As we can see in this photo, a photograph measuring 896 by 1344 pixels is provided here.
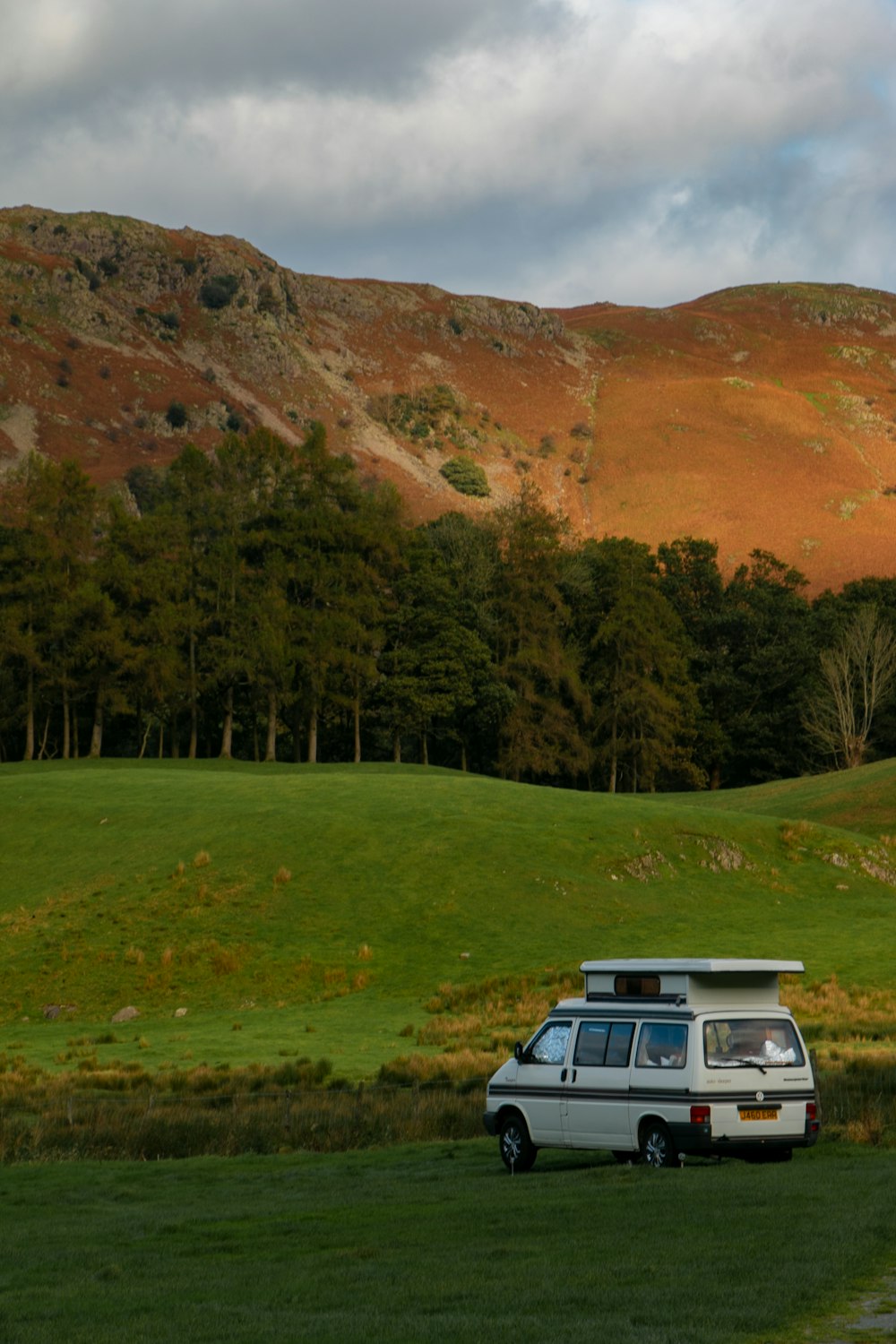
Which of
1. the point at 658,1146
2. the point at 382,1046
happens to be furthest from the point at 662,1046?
the point at 382,1046

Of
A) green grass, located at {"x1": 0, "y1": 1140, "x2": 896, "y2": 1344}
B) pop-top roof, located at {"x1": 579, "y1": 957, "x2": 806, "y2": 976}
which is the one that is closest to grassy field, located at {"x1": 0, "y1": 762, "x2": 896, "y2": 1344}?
green grass, located at {"x1": 0, "y1": 1140, "x2": 896, "y2": 1344}

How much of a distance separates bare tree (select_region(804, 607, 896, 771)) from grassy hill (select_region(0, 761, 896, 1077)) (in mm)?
37516

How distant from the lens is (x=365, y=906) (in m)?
44.7

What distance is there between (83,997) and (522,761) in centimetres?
5552

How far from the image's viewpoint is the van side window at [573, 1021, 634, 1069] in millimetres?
18500

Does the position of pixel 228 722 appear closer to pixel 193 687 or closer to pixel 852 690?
pixel 193 687

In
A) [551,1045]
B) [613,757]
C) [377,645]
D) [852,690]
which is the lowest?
[551,1045]

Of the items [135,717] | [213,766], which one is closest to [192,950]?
[213,766]

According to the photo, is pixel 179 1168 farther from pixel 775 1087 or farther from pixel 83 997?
pixel 83 997

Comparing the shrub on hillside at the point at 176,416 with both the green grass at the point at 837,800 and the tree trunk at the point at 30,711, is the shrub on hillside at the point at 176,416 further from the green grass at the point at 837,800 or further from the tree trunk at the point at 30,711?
the green grass at the point at 837,800

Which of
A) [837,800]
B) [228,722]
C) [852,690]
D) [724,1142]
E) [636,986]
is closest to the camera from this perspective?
[724,1142]

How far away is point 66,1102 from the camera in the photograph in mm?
24250

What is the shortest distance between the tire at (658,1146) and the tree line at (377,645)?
67.2 m

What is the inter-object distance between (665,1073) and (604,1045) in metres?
1.10
